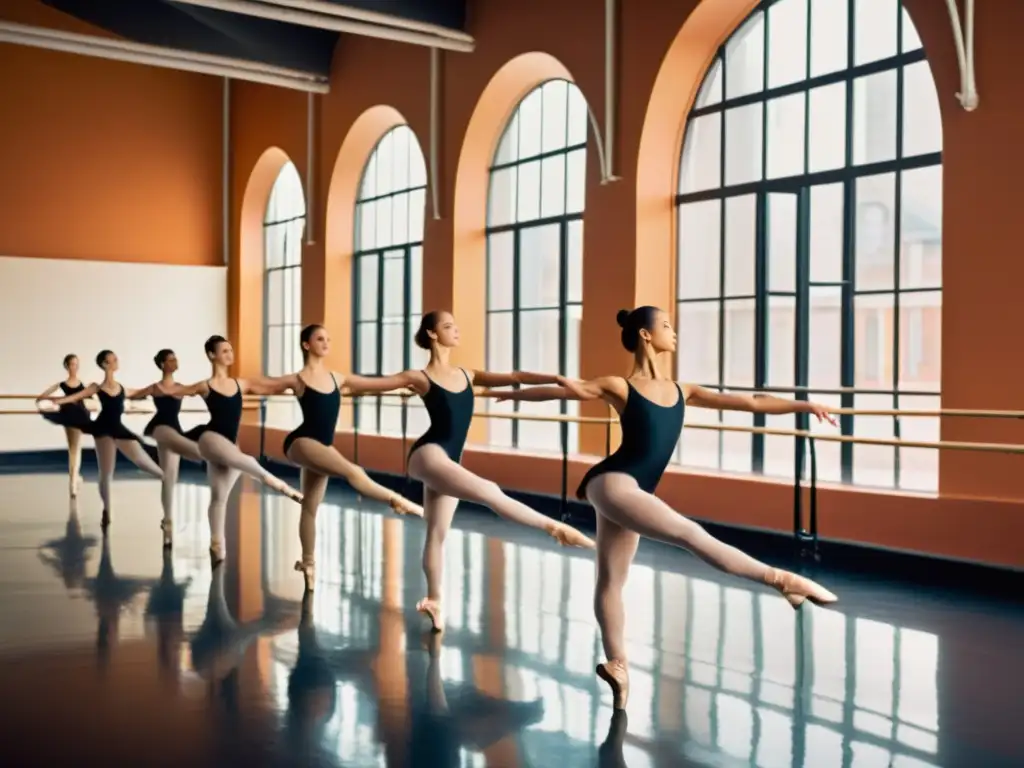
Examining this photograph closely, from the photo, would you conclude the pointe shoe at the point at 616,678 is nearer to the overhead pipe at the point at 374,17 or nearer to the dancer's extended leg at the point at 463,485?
the dancer's extended leg at the point at 463,485

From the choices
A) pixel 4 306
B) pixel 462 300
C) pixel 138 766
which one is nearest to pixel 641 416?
pixel 138 766

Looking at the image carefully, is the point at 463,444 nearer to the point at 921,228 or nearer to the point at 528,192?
the point at 921,228

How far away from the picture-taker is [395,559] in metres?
7.18

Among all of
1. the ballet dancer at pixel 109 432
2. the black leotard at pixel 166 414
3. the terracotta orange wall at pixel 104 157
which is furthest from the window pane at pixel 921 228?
the terracotta orange wall at pixel 104 157

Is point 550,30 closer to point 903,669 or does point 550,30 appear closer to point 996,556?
point 996,556

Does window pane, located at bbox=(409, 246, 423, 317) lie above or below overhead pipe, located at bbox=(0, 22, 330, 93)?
below

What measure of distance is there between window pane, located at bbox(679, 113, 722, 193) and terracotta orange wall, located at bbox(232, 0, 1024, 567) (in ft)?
0.40

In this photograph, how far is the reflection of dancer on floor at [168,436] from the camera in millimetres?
7445

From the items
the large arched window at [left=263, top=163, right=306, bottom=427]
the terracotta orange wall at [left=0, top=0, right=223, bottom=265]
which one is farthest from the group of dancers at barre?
the terracotta orange wall at [left=0, top=0, right=223, bottom=265]

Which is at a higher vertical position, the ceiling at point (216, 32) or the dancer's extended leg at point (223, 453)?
the ceiling at point (216, 32)

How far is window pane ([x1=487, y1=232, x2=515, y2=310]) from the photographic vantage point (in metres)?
11.8

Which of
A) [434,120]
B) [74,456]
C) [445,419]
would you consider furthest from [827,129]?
[74,456]

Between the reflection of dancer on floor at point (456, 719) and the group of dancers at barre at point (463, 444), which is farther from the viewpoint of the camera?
the group of dancers at barre at point (463, 444)

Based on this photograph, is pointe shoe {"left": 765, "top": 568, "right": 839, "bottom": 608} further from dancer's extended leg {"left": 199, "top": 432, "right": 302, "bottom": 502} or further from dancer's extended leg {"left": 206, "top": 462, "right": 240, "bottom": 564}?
dancer's extended leg {"left": 206, "top": 462, "right": 240, "bottom": 564}
